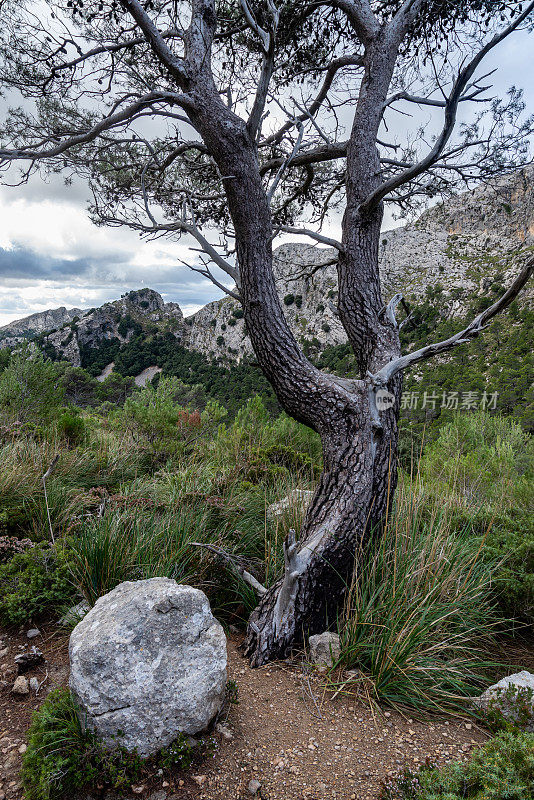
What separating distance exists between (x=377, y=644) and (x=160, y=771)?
4.05ft

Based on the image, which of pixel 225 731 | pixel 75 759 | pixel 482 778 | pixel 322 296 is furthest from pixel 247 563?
pixel 322 296

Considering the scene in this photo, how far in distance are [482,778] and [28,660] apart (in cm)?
212

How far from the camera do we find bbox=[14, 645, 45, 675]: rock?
212 cm

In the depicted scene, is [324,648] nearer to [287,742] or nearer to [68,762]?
[287,742]

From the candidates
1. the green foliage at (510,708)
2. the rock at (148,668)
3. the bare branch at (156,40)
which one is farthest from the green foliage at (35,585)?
the bare branch at (156,40)

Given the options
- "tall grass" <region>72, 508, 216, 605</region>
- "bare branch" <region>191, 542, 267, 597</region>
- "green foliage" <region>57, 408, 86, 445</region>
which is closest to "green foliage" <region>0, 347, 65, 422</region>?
"green foliage" <region>57, 408, 86, 445</region>

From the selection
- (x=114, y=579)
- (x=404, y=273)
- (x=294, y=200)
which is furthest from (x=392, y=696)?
(x=404, y=273)

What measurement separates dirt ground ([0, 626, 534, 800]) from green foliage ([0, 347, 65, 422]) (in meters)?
3.82

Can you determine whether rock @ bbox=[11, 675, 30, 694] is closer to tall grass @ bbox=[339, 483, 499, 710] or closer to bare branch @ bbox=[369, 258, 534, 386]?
tall grass @ bbox=[339, 483, 499, 710]

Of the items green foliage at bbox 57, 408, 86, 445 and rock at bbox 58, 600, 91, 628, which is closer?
rock at bbox 58, 600, 91, 628

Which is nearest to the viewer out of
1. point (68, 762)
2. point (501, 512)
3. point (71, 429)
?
point (68, 762)

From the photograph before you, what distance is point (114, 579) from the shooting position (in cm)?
257

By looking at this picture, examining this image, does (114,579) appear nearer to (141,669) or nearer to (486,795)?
(141,669)

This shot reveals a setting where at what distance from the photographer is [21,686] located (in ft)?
6.52
